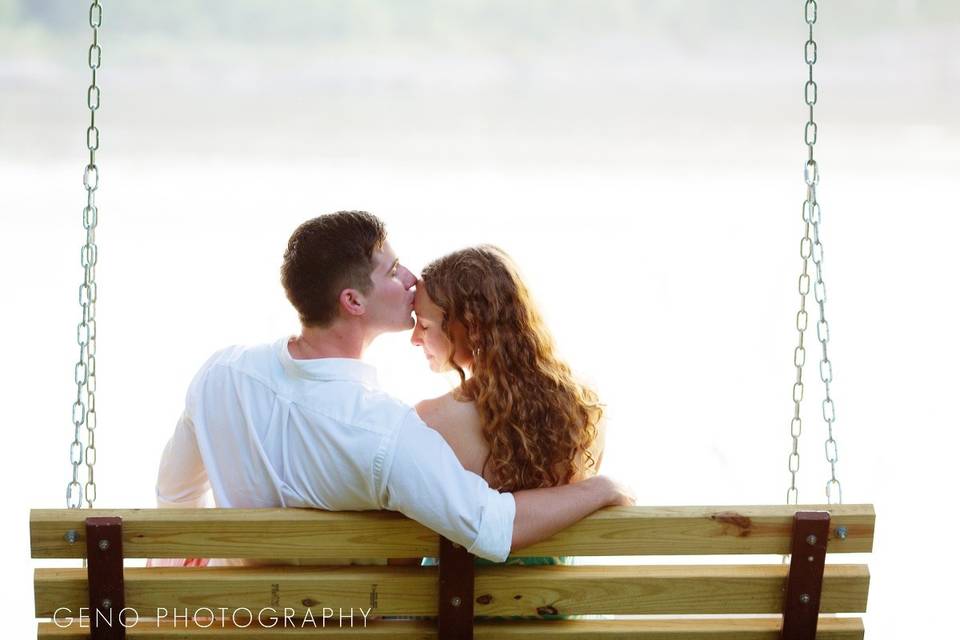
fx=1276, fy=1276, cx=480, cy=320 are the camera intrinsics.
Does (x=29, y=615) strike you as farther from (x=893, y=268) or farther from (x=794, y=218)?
(x=794, y=218)

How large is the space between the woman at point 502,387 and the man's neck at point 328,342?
18 cm

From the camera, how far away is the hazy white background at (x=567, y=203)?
8.12m

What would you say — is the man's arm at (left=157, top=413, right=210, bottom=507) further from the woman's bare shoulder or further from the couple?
the woman's bare shoulder

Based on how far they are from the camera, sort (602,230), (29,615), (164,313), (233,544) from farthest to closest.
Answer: (602,230)
(164,313)
(29,615)
(233,544)

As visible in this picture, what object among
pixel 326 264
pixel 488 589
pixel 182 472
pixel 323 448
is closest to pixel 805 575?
pixel 488 589

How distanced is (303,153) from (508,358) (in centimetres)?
1264

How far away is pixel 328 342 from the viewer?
9.48ft

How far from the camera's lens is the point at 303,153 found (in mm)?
15141

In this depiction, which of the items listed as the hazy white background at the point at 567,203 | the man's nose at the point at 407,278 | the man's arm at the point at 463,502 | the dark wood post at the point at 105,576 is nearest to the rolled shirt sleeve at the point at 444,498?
the man's arm at the point at 463,502

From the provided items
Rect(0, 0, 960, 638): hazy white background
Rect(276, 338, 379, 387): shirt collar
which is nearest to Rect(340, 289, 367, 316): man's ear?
Rect(276, 338, 379, 387): shirt collar

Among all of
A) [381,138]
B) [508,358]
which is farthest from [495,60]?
[508,358]

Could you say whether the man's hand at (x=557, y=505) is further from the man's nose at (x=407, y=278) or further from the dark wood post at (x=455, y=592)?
the man's nose at (x=407, y=278)

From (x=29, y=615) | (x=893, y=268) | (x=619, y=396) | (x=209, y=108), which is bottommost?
(x=29, y=615)

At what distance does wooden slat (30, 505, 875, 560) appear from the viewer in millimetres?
2676
